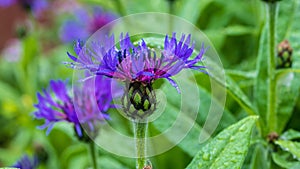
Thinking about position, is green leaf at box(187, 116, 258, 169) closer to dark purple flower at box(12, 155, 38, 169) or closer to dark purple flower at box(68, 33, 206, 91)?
dark purple flower at box(68, 33, 206, 91)

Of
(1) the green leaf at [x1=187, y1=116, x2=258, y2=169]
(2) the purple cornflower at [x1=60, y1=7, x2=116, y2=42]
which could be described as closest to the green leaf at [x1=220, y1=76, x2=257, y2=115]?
(1) the green leaf at [x1=187, y1=116, x2=258, y2=169]

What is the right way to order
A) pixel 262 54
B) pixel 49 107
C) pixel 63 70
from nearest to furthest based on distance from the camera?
pixel 49 107
pixel 262 54
pixel 63 70

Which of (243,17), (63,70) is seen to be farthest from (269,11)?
(63,70)

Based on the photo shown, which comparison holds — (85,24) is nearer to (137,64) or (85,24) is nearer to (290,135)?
(290,135)

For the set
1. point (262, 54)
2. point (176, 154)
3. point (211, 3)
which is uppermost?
point (211, 3)

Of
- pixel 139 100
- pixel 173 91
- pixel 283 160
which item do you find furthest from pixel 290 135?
pixel 139 100

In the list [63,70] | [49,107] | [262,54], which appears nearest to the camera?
[49,107]

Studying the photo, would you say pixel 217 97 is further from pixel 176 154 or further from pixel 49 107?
pixel 49 107
